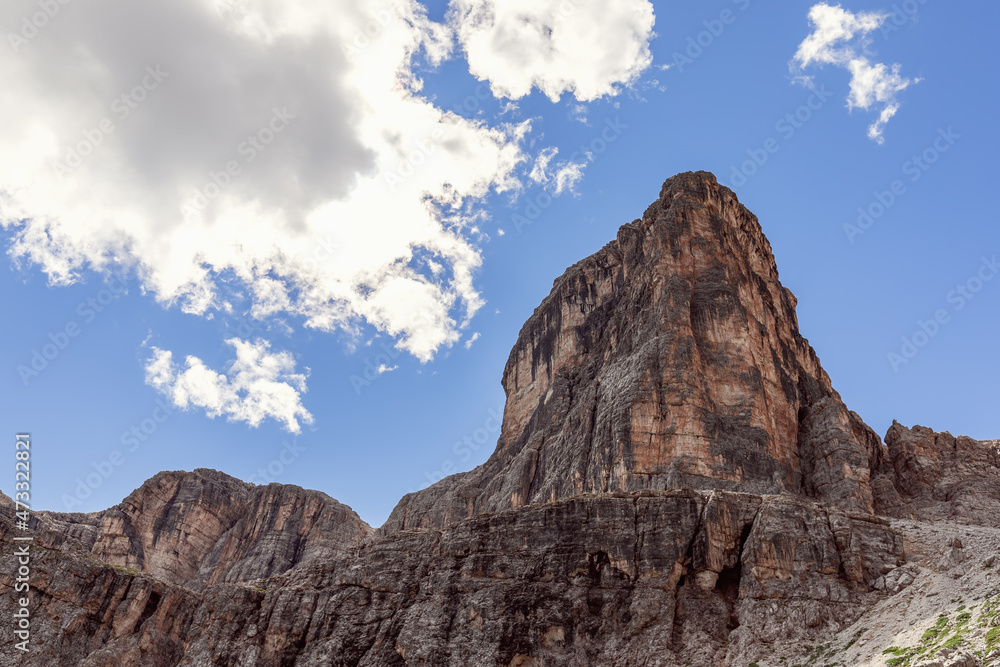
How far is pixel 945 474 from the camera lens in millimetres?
85812

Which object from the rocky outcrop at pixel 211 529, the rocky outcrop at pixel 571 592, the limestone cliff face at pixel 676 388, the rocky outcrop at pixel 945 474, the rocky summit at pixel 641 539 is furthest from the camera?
the rocky outcrop at pixel 211 529

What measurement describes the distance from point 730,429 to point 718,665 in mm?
34000

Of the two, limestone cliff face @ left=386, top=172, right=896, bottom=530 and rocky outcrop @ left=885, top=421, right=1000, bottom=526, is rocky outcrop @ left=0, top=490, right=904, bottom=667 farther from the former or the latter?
rocky outcrop @ left=885, top=421, right=1000, bottom=526

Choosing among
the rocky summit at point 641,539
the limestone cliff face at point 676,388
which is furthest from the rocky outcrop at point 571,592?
the limestone cliff face at point 676,388

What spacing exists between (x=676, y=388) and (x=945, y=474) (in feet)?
113

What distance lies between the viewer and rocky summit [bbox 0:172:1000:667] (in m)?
52.0

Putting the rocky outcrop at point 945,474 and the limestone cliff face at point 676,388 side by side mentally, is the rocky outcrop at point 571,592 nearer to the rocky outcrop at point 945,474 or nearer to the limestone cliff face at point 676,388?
the limestone cliff face at point 676,388

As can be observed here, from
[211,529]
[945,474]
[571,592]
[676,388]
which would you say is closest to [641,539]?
[571,592]

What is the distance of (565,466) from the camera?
88750 millimetres

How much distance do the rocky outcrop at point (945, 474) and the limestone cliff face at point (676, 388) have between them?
3062mm

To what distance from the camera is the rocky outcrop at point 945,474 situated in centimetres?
7919

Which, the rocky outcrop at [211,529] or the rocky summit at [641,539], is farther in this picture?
the rocky outcrop at [211,529]

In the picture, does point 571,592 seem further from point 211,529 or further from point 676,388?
point 211,529

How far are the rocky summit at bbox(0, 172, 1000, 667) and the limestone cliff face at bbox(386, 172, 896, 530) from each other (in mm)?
360
